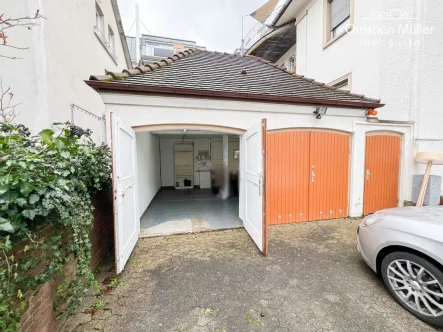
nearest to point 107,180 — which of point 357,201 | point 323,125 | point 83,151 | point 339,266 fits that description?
point 83,151

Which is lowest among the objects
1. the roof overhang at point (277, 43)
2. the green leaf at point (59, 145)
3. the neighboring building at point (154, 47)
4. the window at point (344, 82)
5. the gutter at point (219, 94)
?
the green leaf at point (59, 145)

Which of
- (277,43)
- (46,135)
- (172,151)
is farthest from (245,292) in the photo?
(277,43)

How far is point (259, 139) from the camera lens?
320cm

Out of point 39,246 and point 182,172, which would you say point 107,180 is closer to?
point 39,246

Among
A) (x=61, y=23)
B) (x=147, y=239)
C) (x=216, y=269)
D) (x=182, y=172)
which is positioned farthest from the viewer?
(x=182, y=172)

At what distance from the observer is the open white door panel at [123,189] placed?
8.57 ft

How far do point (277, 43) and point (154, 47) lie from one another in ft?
31.6

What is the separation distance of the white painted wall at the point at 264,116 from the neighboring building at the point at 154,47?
11.9m

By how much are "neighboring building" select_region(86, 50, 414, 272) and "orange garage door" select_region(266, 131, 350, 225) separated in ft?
0.08

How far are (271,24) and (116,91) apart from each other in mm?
9576

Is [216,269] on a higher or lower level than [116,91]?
lower

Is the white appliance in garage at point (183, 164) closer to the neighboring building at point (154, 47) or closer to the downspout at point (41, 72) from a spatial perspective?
the downspout at point (41, 72)

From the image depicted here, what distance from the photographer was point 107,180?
10.2ft

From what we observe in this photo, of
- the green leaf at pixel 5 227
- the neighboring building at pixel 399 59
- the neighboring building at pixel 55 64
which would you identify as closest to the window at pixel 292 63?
the neighboring building at pixel 399 59
